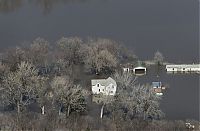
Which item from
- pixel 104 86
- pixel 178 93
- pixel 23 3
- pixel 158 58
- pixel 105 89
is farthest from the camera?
pixel 23 3

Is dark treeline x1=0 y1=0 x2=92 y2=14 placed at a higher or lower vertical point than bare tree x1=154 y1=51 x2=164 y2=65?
higher

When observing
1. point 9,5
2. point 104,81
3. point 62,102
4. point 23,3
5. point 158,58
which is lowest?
point 62,102

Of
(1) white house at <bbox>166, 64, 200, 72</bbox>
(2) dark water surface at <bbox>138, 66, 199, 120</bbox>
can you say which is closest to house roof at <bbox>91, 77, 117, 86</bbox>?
(2) dark water surface at <bbox>138, 66, 199, 120</bbox>

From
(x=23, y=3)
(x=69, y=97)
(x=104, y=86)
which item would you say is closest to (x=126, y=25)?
(x=23, y=3)

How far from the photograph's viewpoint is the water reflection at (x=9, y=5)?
15.6m

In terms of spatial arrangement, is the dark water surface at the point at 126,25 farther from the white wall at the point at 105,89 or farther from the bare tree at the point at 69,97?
the bare tree at the point at 69,97

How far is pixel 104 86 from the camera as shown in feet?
30.0

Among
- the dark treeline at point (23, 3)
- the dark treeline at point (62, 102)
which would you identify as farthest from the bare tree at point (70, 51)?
the dark treeline at point (23, 3)

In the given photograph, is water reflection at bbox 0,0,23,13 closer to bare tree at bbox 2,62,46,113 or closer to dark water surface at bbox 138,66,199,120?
dark water surface at bbox 138,66,199,120

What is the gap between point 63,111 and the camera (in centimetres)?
829

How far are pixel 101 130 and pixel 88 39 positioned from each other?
5103 millimetres

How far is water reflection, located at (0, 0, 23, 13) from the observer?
1560cm

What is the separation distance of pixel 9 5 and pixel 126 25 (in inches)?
166

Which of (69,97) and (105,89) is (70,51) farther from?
(69,97)
